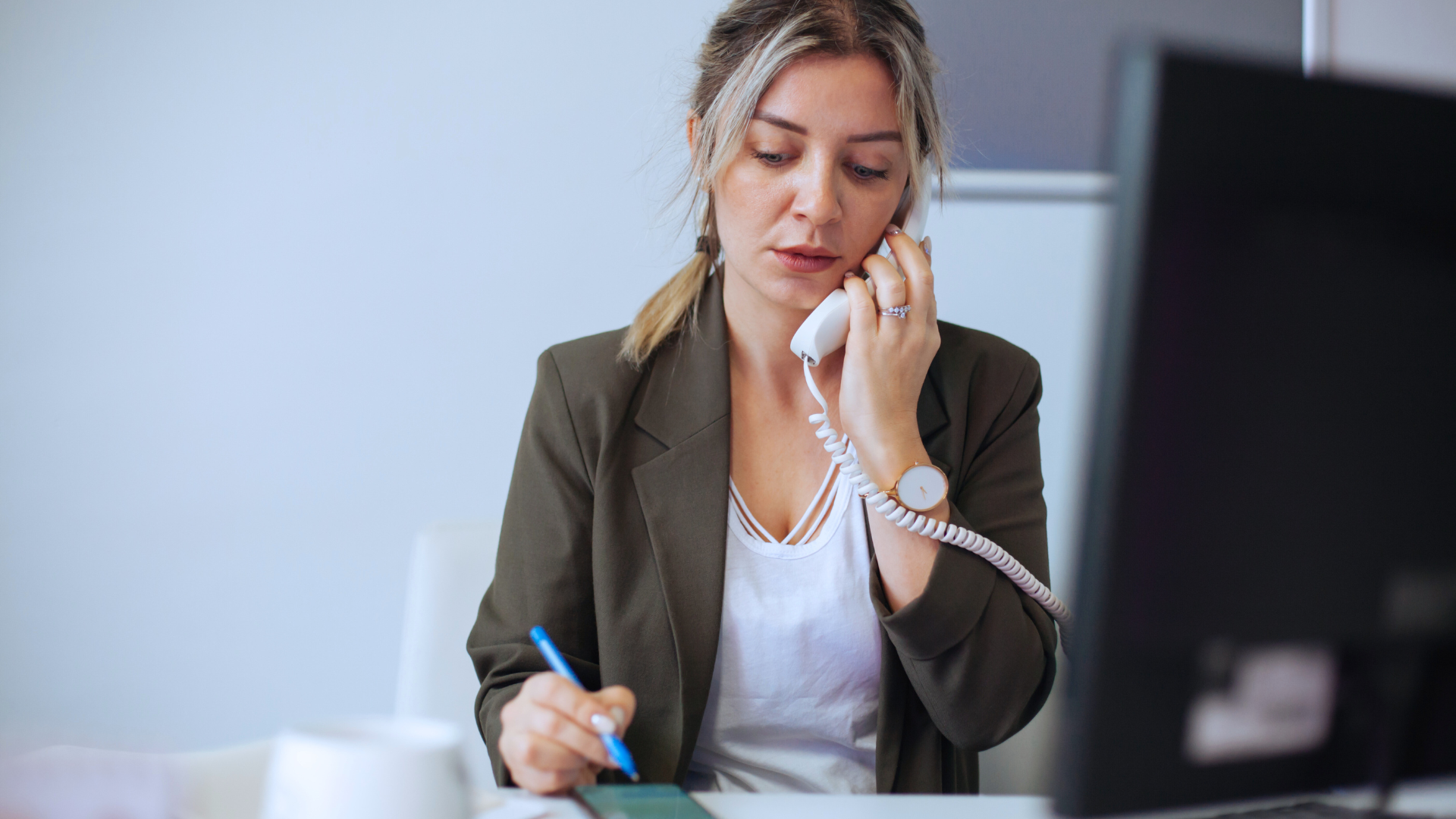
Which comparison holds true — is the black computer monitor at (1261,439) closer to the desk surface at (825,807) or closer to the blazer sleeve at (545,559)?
the desk surface at (825,807)

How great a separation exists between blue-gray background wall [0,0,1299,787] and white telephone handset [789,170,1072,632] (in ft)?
2.25

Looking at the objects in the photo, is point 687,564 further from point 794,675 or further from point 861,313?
point 861,313

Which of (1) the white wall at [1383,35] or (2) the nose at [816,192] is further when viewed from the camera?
A: (1) the white wall at [1383,35]

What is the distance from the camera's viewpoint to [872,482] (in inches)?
42.7

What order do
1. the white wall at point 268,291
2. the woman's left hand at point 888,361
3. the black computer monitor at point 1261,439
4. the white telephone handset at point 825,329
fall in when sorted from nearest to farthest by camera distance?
the black computer monitor at point 1261,439 < the woman's left hand at point 888,361 < the white telephone handset at point 825,329 < the white wall at point 268,291

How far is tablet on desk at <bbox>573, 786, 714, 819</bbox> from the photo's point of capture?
69 centimetres

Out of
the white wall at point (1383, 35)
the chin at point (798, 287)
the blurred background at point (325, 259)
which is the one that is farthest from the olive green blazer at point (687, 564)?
the white wall at point (1383, 35)

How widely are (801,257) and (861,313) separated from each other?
0.11 meters

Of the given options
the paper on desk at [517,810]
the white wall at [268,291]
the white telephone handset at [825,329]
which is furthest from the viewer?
Result: the white wall at [268,291]

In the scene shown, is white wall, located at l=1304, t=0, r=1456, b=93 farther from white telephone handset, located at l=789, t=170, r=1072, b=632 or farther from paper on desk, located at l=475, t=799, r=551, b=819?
paper on desk, located at l=475, t=799, r=551, b=819

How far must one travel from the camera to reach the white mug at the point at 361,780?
0.48m

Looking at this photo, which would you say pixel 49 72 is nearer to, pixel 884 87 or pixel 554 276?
pixel 554 276

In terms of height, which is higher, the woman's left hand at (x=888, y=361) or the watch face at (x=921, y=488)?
the woman's left hand at (x=888, y=361)

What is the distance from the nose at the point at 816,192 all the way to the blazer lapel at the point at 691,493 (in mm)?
223
